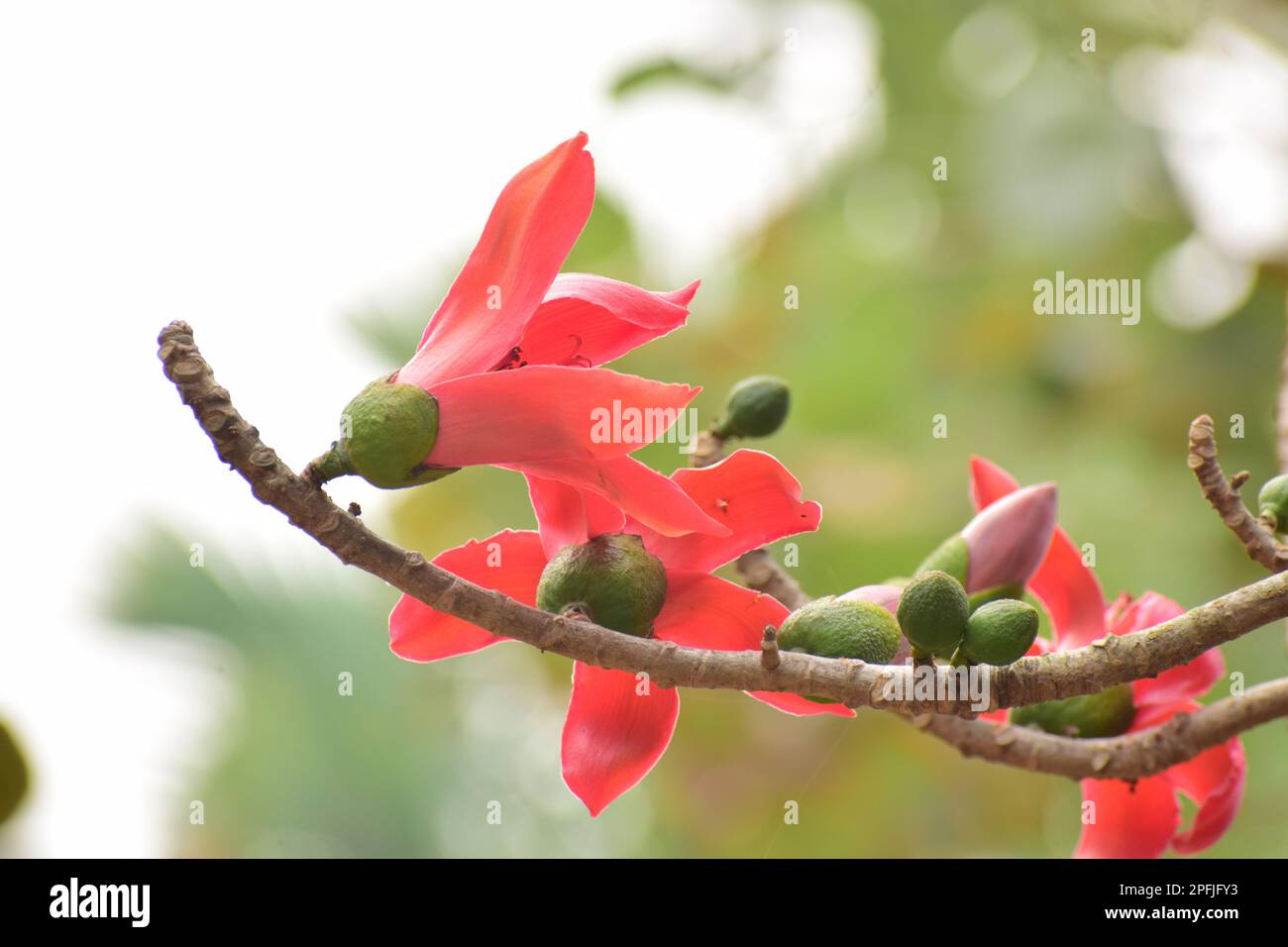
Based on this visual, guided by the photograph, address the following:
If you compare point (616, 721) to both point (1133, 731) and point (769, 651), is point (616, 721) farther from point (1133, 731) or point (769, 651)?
point (1133, 731)

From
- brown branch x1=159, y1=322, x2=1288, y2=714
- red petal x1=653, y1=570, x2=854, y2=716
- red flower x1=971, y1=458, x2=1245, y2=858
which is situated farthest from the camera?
red flower x1=971, y1=458, x2=1245, y2=858

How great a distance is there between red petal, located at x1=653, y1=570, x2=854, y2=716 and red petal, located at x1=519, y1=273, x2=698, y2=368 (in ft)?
0.35

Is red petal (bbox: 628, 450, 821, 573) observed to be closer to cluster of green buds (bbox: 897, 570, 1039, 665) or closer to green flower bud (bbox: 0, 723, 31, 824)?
cluster of green buds (bbox: 897, 570, 1039, 665)

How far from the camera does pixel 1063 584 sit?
2.24ft

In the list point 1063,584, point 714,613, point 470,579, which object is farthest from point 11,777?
point 1063,584

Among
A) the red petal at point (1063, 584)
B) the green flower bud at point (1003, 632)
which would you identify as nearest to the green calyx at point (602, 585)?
the green flower bud at point (1003, 632)

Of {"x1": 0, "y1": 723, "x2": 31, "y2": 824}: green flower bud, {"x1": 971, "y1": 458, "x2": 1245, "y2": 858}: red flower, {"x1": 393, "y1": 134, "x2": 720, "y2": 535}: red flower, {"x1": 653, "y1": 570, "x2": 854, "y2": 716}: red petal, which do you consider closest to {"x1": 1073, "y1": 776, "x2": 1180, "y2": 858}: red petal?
{"x1": 971, "y1": 458, "x2": 1245, "y2": 858}: red flower

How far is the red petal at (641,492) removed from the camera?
1.57 feet

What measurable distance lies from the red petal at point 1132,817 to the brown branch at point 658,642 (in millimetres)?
218

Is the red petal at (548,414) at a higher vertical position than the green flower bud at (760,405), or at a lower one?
lower

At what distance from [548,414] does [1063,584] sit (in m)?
0.35

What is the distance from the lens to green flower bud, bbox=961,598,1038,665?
1.53 feet

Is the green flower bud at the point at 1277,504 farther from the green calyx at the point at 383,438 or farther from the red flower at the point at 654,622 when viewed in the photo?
the green calyx at the point at 383,438
